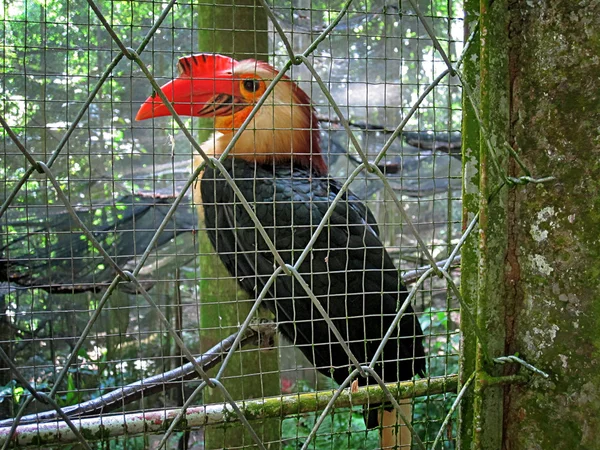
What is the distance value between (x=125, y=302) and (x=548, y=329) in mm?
3310

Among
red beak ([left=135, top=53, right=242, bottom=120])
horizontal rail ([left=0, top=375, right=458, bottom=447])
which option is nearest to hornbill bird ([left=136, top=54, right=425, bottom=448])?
red beak ([left=135, top=53, right=242, bottom=120])

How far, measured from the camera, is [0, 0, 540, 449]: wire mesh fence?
1.08m

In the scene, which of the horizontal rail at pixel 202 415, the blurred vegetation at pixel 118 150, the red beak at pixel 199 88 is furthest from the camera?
the blurred vegetation at pixel 118 150

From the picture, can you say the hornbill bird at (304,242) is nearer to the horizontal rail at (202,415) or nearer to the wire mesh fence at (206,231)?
the wire mesh fence at (206,231)

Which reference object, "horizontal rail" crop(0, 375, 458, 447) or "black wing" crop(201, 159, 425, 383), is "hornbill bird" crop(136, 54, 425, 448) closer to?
"black wing" crop(201, 159, 425, 383)

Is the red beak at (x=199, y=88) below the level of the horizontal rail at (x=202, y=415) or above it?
above

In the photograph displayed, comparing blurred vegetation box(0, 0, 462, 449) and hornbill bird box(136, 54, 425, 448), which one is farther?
blurred vegetation box(0, 0, 462, 449)

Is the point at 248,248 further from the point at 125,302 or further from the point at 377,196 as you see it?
the point at 377,196

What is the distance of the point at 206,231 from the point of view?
2230 millimetres

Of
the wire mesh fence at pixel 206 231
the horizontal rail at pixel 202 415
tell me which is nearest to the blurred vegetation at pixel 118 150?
the wire mesh fence at pixel 206 231

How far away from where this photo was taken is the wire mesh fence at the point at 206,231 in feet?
3.54

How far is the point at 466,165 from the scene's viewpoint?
875mm

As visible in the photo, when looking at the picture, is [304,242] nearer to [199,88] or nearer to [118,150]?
[199,88]

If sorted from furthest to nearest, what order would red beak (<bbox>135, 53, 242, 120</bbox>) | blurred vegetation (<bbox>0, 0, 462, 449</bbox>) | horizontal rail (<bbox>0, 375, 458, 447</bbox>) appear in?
blurred vegetation (<bbox>0, 0, 462, 449</bbox>), red beak (<bbox>135, 53, 242, 120</bbox>), horizontal rail (<bbox>0, 375, 458, 447</bbox>)
